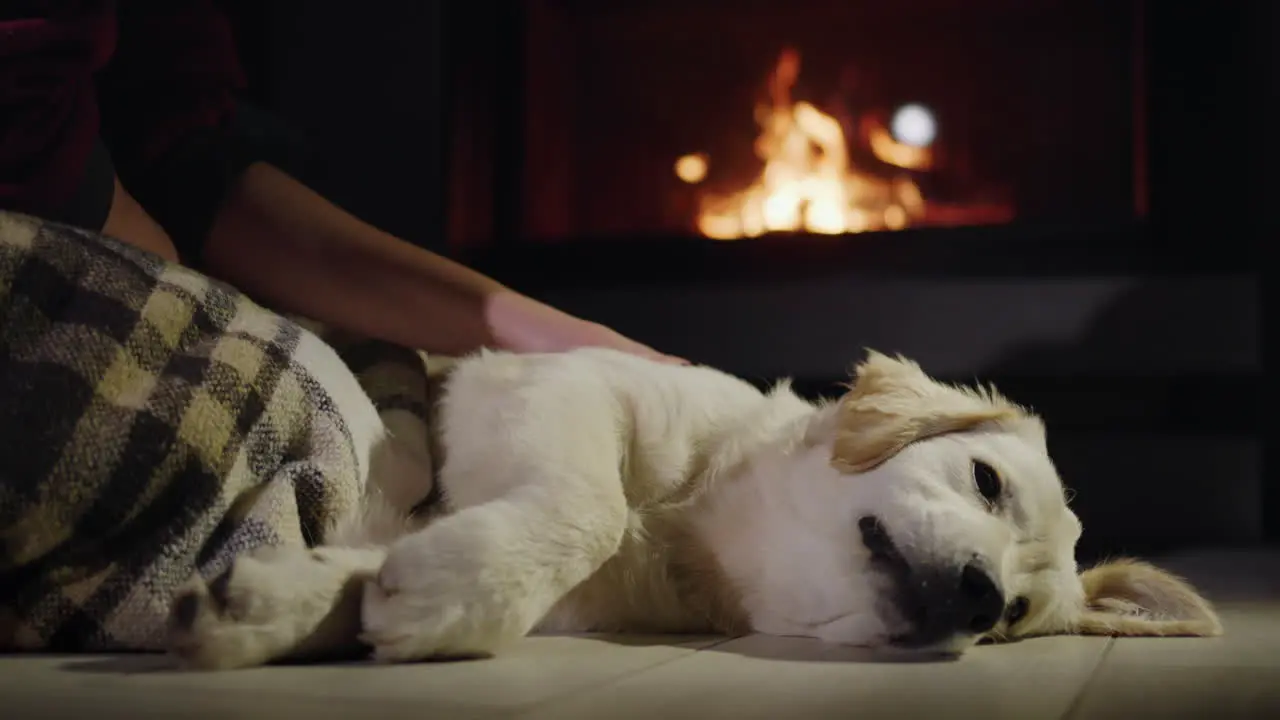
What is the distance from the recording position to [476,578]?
1.28 meters

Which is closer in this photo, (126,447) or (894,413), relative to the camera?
(126,447)

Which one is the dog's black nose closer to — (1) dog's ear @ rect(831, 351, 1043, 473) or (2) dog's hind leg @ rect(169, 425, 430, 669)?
(1) dog's ear @ rect(831, 351, 1043, 473)

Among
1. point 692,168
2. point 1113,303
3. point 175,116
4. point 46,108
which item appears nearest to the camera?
point 46,108

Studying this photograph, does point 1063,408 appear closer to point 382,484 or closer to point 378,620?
point 382,484

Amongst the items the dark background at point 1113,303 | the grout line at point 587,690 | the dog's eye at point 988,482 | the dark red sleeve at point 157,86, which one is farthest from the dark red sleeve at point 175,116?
the dog's eye at point 988,482

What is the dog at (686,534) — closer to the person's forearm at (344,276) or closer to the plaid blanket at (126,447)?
the plaid blanket at (126,447)

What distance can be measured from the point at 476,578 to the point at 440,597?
0.04 metres

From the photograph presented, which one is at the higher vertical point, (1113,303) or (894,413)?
(1113,303)

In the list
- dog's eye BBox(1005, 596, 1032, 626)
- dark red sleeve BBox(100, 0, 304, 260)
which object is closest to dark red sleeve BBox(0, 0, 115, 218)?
dark red sleeve BBox(100, 0, 304, 260)

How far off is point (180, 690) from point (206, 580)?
0.53 ft

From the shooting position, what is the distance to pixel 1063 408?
3.54 m

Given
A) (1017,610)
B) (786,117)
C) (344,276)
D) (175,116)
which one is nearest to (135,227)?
(344,276)

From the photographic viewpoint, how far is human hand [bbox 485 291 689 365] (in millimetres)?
2326

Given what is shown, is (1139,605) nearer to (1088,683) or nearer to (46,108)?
(1088,683)
